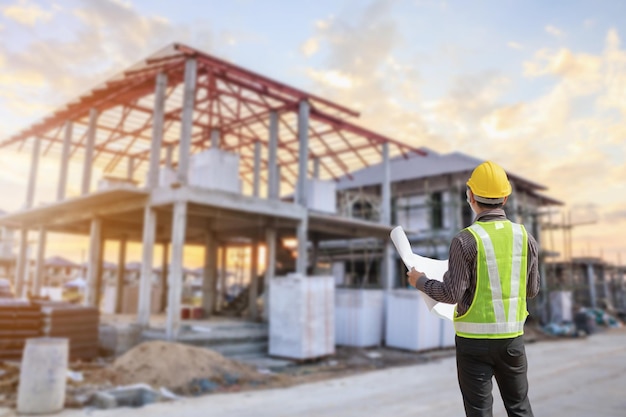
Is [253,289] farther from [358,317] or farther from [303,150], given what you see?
[303,150]

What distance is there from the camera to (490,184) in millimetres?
2855

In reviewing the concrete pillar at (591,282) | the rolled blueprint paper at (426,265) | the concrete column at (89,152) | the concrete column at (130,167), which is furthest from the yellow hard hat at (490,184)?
the concrete pillar at (591,282)

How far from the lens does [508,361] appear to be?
261cm

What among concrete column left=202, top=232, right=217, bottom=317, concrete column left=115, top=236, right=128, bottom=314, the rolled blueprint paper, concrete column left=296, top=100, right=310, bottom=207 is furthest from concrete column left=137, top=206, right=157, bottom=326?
the rolled blueprint paper

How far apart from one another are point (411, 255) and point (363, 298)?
13821 millimetres

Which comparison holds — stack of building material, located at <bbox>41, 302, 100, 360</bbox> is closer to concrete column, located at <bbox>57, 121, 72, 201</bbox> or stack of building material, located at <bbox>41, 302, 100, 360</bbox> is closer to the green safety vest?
concrete column, located at <bbox>57, 121, 72, 201</bbox>

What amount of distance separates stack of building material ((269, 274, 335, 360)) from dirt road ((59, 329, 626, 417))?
213cm

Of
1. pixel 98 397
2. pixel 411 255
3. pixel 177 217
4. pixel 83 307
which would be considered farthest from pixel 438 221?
pixel 411 255

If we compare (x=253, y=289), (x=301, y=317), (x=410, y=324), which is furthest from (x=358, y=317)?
(x=253, y=289)

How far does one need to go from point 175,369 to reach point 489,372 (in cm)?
875

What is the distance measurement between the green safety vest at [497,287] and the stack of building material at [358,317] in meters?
14.0

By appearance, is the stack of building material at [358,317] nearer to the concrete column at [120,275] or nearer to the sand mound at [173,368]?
the sand mound at [173,368]

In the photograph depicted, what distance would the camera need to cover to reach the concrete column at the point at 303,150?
17.1 m

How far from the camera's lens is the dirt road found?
291 inches
